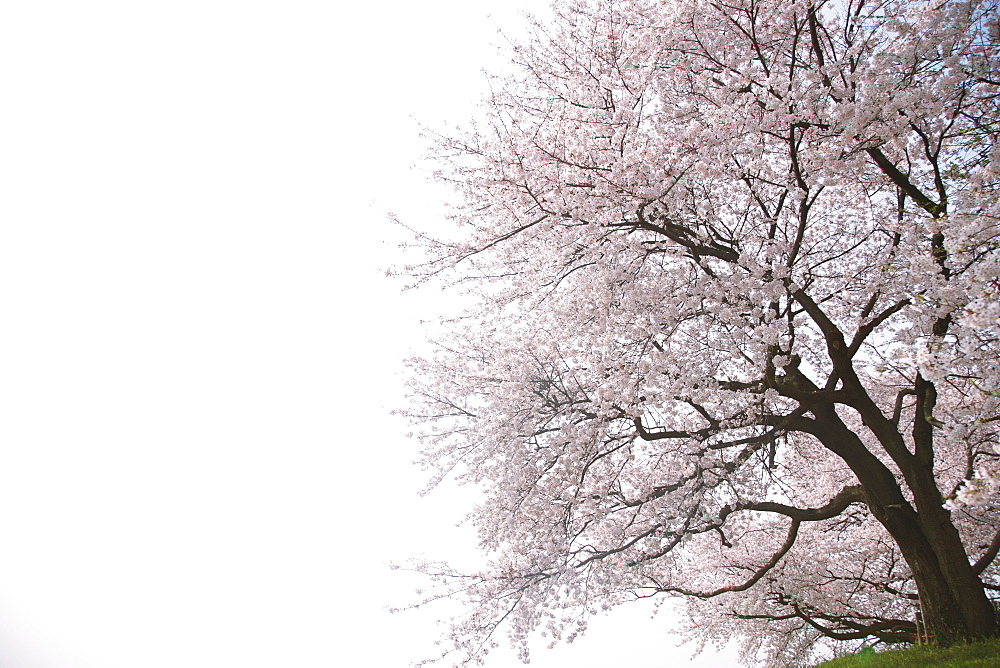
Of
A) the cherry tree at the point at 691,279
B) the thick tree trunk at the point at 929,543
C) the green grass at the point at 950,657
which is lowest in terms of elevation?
the green grass at the point at 950,657

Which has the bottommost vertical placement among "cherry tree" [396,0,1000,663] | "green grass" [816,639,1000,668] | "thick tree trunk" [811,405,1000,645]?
"green grass" [816,639,1000,668]

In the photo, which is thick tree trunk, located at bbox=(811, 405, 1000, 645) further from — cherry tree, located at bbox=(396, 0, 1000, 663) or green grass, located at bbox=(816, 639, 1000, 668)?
green grass, located at bbox=(816, 639, 1000, 668)

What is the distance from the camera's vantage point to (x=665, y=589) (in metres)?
8.74

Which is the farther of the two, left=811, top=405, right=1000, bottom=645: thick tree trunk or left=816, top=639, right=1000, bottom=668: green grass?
left=811, top=405, right=1000, bottom=645: thick tree trunk

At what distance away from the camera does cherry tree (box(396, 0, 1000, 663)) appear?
20.3 feet

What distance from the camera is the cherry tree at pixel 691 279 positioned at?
6191 millimetres

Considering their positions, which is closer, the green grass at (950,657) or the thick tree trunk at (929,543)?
the green grass at (950,657)

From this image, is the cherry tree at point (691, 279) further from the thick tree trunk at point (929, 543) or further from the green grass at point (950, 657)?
the green grass at point (950, 657)

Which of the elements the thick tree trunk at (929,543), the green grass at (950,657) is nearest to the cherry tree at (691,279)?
the thick tree trunk at (929,543)

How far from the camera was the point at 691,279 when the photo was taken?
7031mm

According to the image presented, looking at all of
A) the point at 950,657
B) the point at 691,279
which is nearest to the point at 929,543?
the point at 950,657

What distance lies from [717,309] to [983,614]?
4.38 meters

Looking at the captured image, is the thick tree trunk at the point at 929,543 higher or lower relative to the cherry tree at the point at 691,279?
lower

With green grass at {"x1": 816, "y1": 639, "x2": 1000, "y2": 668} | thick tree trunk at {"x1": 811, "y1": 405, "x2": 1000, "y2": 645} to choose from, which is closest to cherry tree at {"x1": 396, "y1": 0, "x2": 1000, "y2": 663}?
thick tree trunk at {"x1": 811, "y1": 405, "x2": 1000, "y2": 645}
